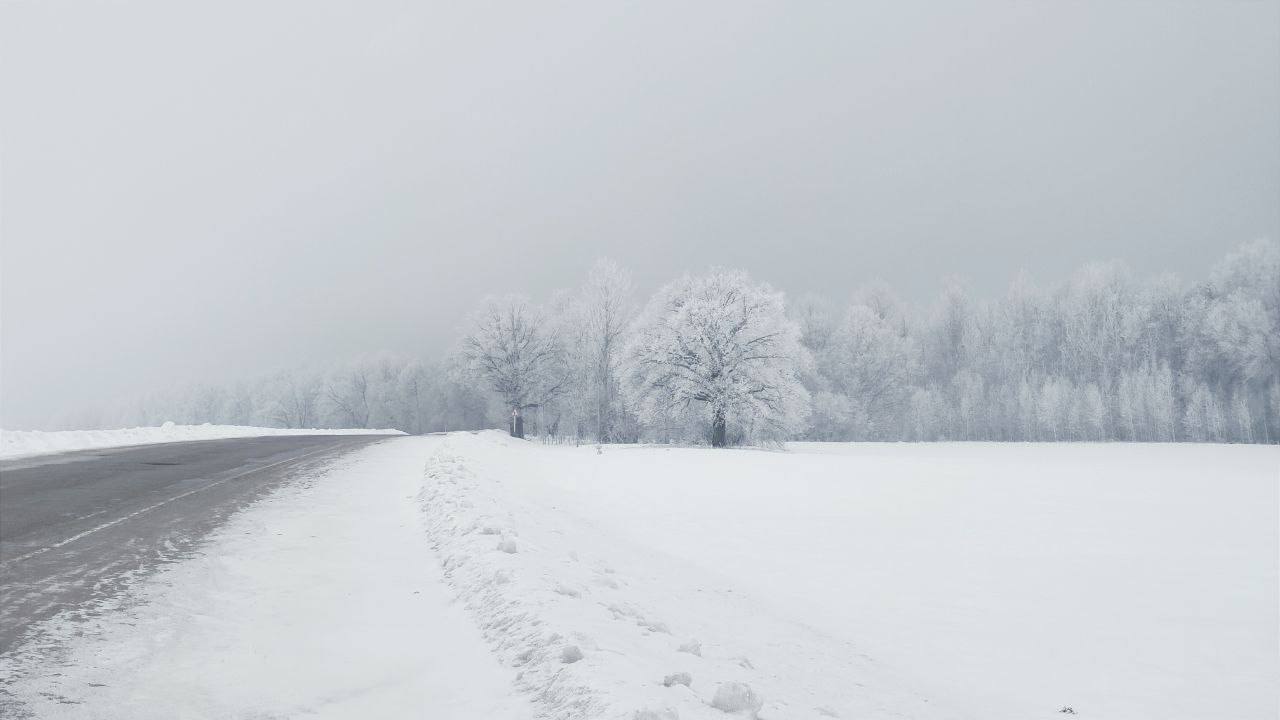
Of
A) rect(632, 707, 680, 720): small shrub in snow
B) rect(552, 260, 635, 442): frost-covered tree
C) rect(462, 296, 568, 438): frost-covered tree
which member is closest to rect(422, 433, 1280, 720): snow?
rect(632, 707, 680, 720): small shrub in snow

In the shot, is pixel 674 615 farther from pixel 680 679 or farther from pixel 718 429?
pixel 718 429

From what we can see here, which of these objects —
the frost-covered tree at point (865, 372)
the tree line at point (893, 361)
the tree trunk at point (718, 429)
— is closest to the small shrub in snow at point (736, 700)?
the tree line at point (893, 361)

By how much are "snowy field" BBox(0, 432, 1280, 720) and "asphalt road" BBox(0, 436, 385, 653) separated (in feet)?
1.46

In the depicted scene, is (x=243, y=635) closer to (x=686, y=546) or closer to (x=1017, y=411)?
(x=686, y=546)

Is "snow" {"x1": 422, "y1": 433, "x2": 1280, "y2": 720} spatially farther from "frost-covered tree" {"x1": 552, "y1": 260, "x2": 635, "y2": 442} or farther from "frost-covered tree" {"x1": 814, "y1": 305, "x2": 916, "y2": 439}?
"frost-covered tree" {"x1": 814, "y1": 305, "x2": 916, "y2": 439}

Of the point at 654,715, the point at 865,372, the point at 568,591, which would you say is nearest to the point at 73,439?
the point at 568,591

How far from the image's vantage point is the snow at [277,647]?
3.63m

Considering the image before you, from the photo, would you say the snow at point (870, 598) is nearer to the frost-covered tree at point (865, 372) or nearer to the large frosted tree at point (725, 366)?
the large frosted tree at point (725, 366)

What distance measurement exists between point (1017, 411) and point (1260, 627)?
5717 centimetres

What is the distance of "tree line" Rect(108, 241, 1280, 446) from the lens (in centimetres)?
3738

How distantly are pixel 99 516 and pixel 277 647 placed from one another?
6.35 meters

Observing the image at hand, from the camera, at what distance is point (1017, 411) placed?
5756 cm

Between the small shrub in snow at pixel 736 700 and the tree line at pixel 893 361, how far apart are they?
1270 inches

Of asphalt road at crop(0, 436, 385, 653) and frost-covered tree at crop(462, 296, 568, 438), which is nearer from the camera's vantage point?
asphalt road at crop(0, 436, 385, 653)
